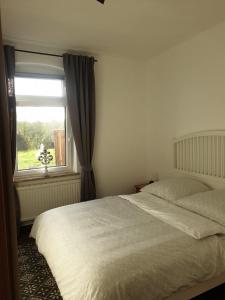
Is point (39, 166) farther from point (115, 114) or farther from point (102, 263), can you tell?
point (102, 263)

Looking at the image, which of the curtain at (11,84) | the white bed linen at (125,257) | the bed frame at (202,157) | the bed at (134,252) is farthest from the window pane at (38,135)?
the bed frame at (202,157)

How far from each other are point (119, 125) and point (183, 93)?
1073 millimetres

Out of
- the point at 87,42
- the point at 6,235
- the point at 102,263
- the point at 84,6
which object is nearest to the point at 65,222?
the point at 102,263

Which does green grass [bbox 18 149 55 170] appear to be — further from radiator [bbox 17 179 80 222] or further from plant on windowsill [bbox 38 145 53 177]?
radiator [bbox 17 179 80 222]

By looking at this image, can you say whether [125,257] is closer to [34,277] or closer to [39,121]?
[34,277]

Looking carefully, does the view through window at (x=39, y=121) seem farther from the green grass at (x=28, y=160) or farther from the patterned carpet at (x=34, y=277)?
the patterned carpet at (x=34, y=277)

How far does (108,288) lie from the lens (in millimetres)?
1460

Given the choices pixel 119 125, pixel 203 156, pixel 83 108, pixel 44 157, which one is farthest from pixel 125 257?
pixel 119 125

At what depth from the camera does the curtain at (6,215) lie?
54cm

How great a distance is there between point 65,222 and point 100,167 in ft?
4.93

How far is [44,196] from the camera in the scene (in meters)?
3.32

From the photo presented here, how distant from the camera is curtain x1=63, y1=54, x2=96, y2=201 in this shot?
10.9 ft

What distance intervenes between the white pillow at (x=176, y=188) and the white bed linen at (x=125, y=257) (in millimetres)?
527

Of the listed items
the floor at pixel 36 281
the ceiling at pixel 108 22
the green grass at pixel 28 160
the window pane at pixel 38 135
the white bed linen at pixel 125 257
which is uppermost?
the ceiling at pixel 108 22
